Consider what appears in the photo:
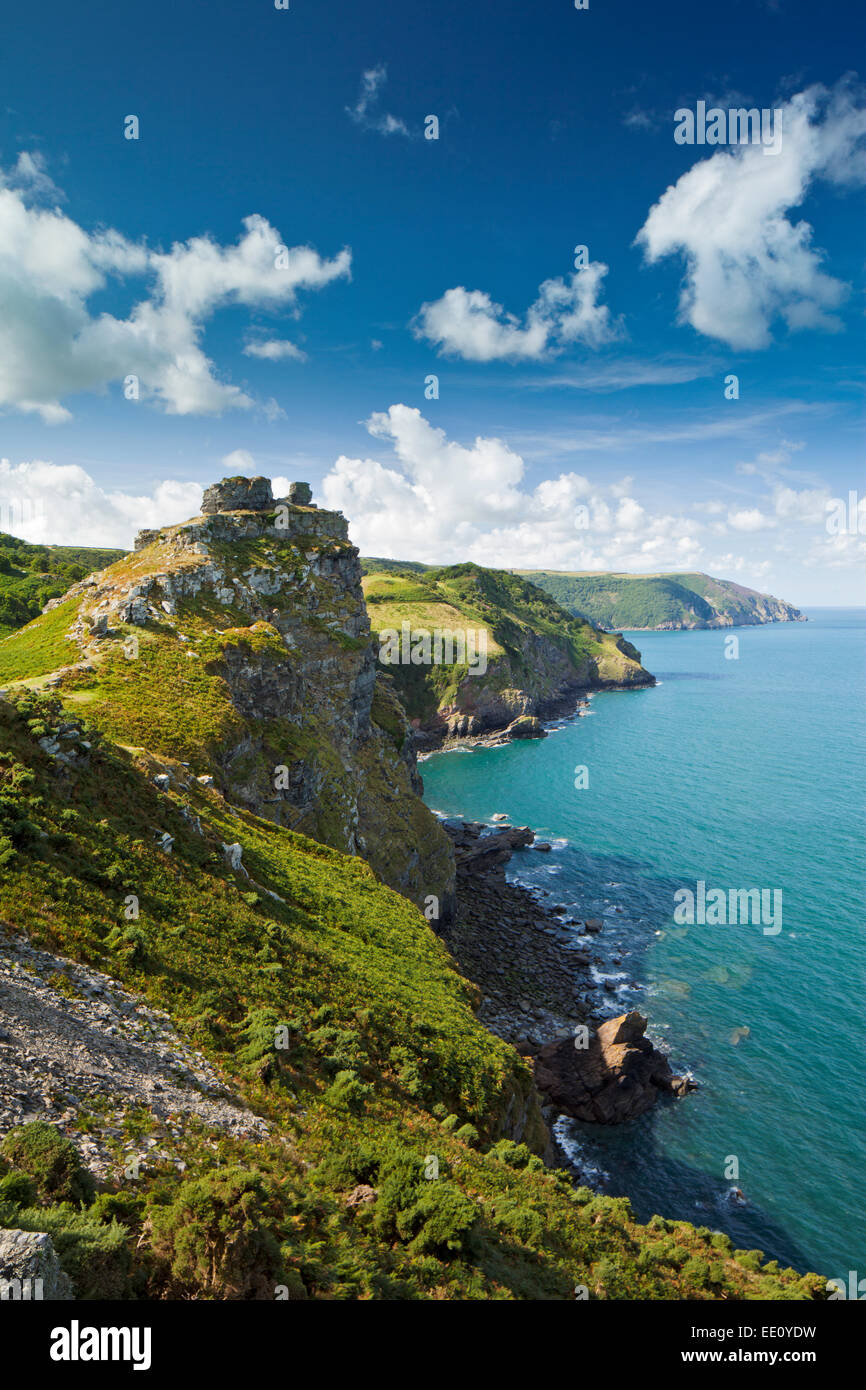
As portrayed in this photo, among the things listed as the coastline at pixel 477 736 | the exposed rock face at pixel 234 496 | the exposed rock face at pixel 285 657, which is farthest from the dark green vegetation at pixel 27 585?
the coastline at pixel 477 736

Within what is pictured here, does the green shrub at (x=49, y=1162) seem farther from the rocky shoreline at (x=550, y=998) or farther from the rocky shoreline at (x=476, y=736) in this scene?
the rocky shoreline at (x=476, y=736)

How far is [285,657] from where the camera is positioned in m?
66.9

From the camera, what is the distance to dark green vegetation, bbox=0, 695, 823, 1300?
13.1 metres

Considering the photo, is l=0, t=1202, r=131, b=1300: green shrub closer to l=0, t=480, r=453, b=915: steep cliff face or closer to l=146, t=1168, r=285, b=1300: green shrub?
l=146, t=1168, r=285, b=1300: green shrub

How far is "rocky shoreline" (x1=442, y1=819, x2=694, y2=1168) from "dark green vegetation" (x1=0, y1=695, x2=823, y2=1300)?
65.9ft

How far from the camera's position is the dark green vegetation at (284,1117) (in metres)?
13.1

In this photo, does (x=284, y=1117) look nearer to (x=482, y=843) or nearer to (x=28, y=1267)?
(x=28, y=1267)

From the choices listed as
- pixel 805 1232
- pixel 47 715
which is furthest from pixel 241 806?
pixel 805 1232

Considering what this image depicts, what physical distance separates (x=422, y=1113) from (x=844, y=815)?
344 feet

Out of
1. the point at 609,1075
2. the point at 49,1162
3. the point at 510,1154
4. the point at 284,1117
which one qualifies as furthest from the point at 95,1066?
the point at 609,1075

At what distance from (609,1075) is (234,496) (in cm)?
8857

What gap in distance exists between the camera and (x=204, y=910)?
1117 inches

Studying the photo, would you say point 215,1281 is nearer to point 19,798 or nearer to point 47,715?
point 19,798

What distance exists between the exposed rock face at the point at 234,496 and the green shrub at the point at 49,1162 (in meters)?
91.1
